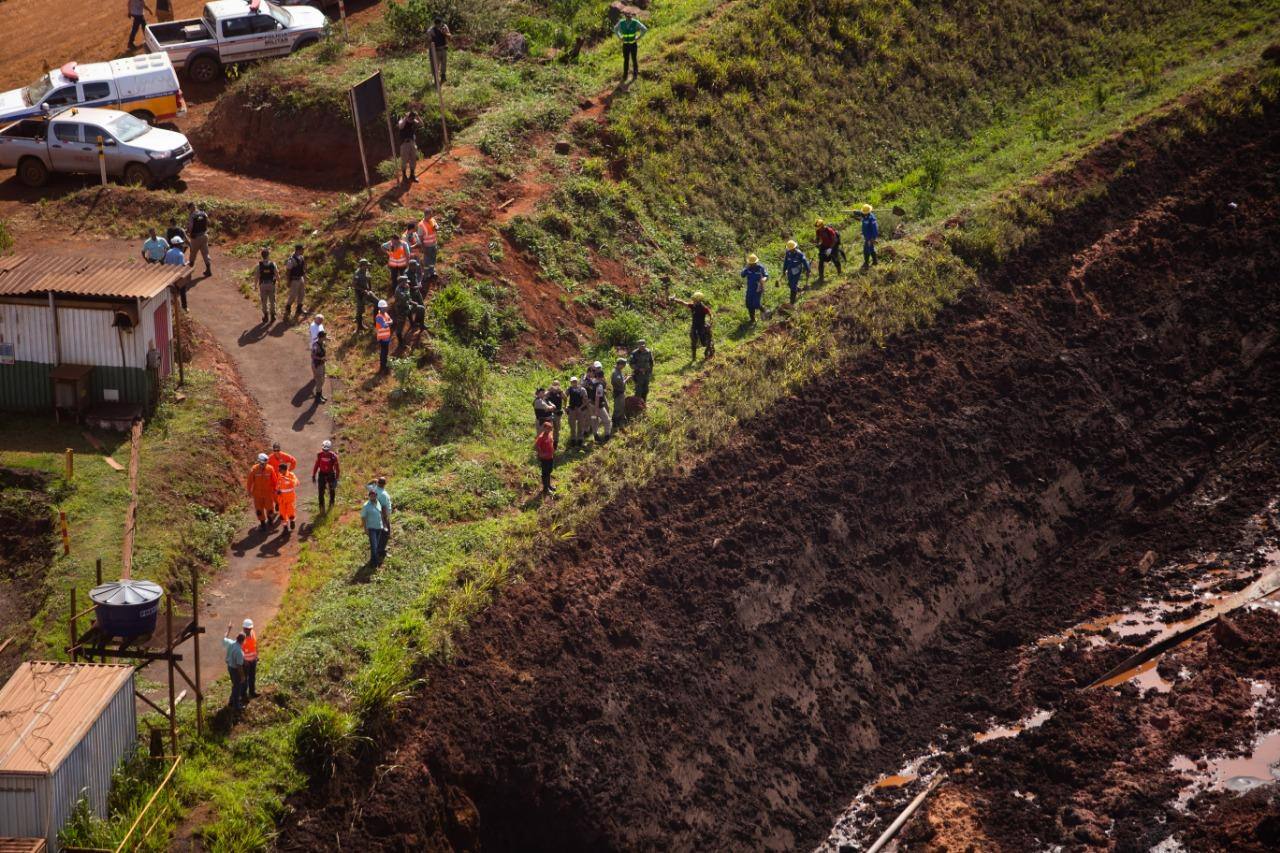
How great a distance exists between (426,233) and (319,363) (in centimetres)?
435

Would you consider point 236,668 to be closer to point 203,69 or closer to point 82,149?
point 82,149

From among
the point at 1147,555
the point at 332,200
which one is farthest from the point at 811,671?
the point at 332,200

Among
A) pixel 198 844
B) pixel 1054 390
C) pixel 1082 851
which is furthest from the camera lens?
pixel 1054 390

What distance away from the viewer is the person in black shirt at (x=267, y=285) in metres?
32.6

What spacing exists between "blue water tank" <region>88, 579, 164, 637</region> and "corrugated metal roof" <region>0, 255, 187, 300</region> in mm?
7430

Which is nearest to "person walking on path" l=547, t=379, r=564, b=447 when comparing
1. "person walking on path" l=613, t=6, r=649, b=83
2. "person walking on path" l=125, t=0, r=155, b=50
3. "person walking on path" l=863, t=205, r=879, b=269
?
"person walking on path" l=863, t=205, r=879, b=269

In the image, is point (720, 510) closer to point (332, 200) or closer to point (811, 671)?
point (811, 671)

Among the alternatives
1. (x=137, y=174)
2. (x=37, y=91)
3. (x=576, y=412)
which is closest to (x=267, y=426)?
(x=576, y=412)

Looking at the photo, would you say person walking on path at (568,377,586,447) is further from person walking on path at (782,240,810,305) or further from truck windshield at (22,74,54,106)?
truck windshield at (22,74,54,106)

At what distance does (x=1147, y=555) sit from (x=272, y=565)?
16.4 m

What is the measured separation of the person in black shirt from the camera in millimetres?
32625

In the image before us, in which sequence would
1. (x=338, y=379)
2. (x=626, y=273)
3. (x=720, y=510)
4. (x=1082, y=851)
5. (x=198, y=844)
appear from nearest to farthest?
1. (x=198, y=844)
2. (x=1082, y=851)
3. (x=720, y=510)
4. (x=338, y=379)
5. (x=626, y=273)

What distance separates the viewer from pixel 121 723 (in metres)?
21.3

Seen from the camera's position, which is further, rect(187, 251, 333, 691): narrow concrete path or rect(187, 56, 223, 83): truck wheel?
rect(187, 56, 223, 83): truck wheel
